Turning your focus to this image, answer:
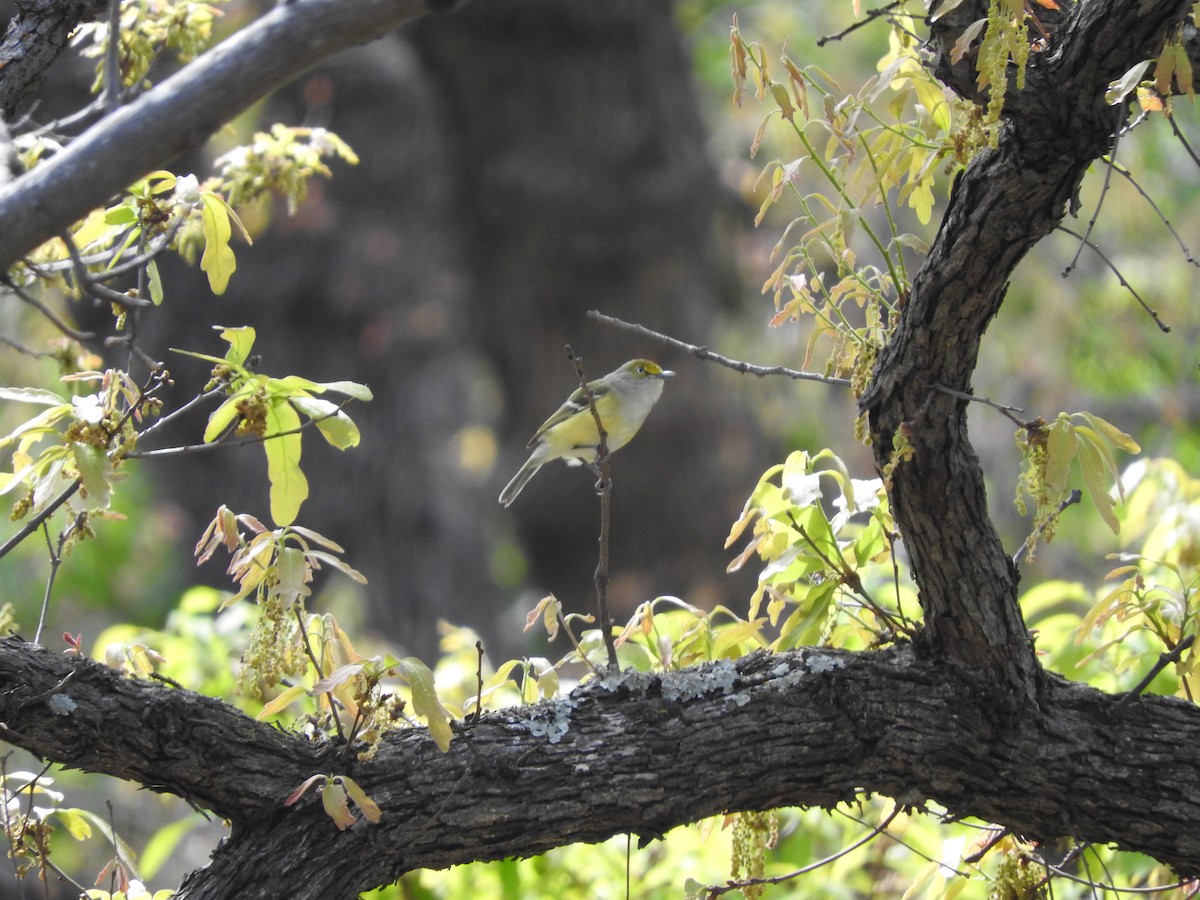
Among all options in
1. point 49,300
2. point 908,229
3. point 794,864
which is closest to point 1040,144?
point 794,864

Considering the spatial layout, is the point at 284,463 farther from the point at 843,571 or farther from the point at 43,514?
the point at 843,571

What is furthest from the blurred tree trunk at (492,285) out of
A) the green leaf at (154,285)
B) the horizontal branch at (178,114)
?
the horizontal branch at (178,114)

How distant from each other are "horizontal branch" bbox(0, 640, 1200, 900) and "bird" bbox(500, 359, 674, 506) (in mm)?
2045

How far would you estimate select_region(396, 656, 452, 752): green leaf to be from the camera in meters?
2.17

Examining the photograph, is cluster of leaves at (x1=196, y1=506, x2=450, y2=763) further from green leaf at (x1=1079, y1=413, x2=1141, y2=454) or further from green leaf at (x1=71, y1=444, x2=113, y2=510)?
green leaf at (x1=1079, y1=413, x2=1141, y2=454)

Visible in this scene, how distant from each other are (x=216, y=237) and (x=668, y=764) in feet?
4.59

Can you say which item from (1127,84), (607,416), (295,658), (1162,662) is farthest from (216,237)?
(607,416)

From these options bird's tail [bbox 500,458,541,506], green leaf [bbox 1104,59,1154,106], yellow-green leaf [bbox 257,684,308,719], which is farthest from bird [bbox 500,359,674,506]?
green leaf [bbox 1104,59,1154,106]

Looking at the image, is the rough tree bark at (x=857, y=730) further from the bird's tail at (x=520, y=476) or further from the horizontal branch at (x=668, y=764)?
the bird's tail at (x=520, y=476)

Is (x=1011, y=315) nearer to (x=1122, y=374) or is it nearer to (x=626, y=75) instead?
(x=1122, y=374)

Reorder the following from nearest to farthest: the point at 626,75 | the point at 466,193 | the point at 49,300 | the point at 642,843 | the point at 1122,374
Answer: the point at 642,843, the point at 49,300, the point at 626,75, the point at 466,193, the point at 1122,374

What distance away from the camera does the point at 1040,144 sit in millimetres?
2207

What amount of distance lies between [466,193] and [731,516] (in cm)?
339

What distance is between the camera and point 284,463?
2324 mm
